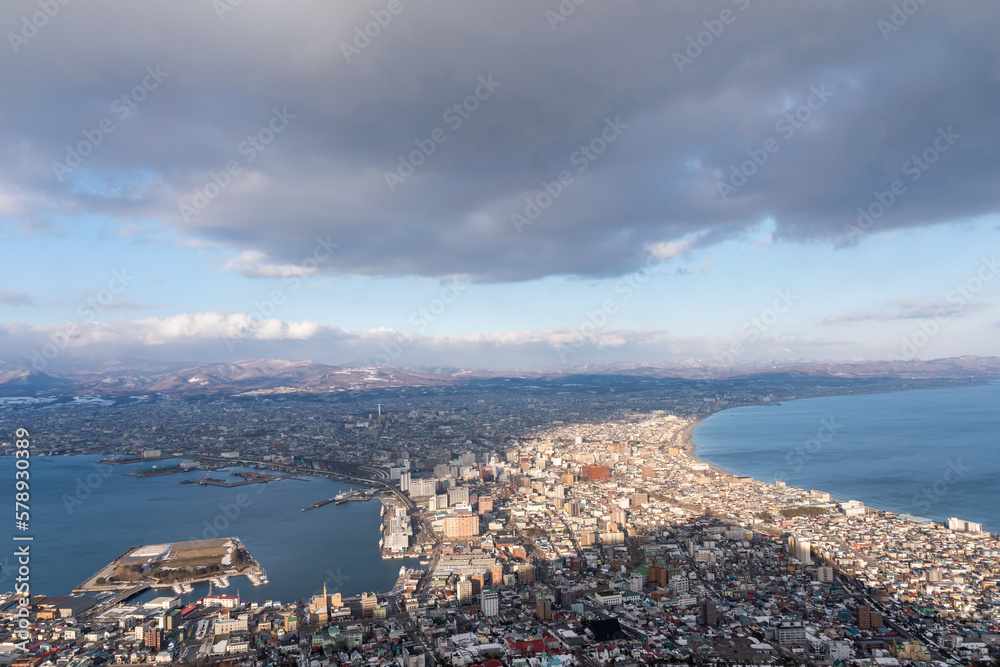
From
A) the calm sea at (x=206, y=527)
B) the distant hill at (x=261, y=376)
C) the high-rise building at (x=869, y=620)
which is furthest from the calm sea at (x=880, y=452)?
the distant hill at (x=261, y=376)

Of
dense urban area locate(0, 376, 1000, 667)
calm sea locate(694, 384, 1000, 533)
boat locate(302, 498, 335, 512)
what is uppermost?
dense urban area locate(0, 376, 1000, 667)

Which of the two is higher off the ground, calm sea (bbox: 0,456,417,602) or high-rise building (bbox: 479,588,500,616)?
high-rise building (bbox: 479,588,500,616)

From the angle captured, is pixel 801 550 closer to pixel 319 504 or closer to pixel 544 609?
pixel 544 609

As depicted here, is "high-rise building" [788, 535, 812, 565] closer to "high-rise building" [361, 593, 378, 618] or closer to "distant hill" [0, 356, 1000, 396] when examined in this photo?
"high-rise building" [361, 593, 378, 618]

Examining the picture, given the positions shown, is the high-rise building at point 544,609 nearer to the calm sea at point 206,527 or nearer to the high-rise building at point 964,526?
the calm sea at point 206,527

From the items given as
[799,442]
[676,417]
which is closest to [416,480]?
[799,442]

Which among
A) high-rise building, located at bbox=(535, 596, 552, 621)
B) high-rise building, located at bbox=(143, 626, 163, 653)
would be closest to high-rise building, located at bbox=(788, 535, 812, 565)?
high-rise building, located at bbox=(535, 596, 552, 621)

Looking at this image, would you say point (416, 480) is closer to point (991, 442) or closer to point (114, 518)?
point (114, 518)
